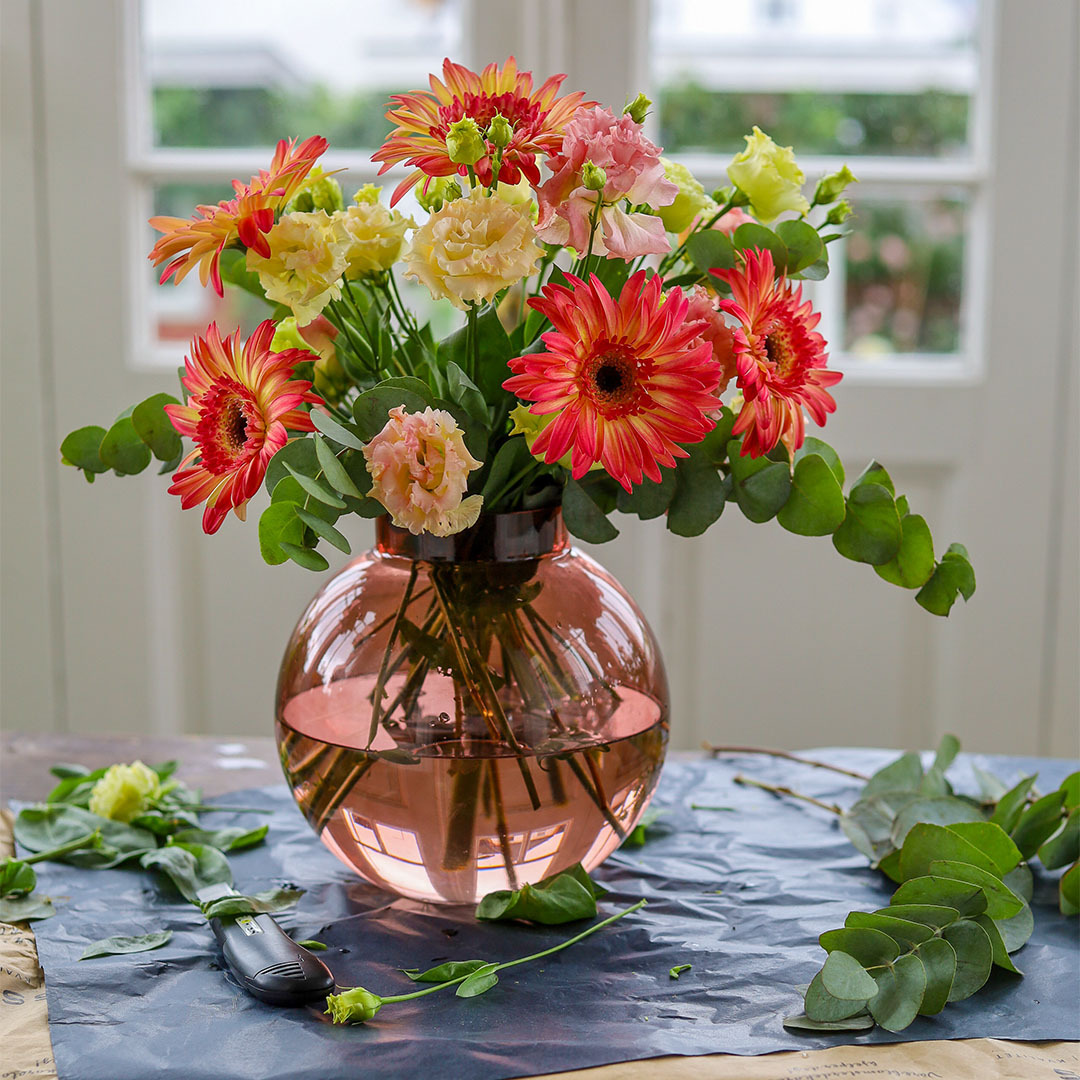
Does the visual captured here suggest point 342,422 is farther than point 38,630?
No

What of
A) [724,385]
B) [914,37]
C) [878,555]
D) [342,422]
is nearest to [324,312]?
[342,422]

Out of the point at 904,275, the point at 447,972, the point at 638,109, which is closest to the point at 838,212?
the point at 638,109

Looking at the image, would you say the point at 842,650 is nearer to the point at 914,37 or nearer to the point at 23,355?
the point at 914,37

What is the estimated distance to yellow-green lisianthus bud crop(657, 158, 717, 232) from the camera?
0.65 meters

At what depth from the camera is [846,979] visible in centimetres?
58

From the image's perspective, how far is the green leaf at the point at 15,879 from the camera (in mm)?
719

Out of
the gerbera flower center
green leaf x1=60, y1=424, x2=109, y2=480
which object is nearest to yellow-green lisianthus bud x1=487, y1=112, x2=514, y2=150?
the gerbera flower center

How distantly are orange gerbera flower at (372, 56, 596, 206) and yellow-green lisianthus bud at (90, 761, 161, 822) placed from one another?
1.50 ft

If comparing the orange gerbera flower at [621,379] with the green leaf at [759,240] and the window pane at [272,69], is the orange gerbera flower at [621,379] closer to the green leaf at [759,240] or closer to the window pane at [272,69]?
the green leaf at [759,240]

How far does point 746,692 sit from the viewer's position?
1861mm

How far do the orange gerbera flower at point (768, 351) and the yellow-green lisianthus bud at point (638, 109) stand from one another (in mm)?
86

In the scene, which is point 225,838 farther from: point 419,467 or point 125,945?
point 419,467

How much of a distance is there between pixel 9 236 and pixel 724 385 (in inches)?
62.2

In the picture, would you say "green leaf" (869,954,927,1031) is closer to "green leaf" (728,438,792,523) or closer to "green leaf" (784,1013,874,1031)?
"green leaf" (784,1013,874,1031)
